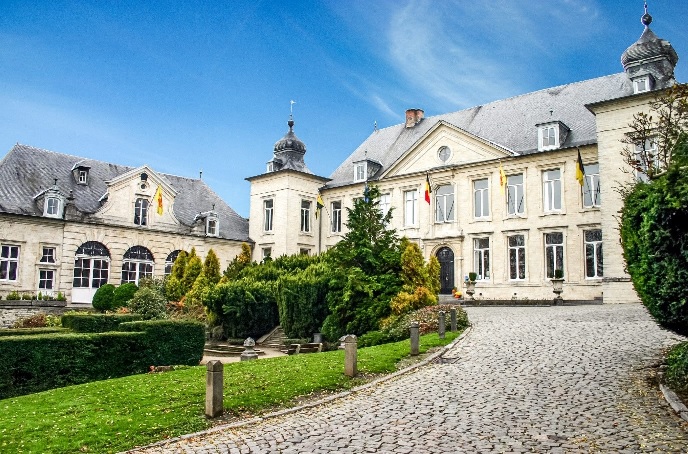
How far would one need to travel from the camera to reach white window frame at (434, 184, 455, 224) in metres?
35.1

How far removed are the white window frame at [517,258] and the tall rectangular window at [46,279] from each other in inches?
1000

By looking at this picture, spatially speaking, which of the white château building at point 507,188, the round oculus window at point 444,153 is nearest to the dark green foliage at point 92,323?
the white château building at point 507,188

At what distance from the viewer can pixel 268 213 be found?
4178cm

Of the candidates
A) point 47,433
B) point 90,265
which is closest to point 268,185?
point 90,265

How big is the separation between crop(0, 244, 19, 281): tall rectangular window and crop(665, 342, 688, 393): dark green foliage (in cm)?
3093

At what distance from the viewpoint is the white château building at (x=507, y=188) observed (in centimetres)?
2747

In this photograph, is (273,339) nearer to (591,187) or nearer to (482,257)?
(482,257)

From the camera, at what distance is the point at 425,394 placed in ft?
32.5

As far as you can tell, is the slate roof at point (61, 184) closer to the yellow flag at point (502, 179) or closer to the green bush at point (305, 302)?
the green bush at point (305, 302)

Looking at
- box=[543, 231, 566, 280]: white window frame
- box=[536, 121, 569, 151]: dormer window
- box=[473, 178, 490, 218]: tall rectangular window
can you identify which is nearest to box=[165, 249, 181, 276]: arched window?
box=[473, 178, 490, 218]: tall rectangular window

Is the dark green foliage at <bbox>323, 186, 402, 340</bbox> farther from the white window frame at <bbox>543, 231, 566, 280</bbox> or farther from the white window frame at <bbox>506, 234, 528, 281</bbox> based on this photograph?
the white window frame at <bbox>543, 231, 566, 280</bbox>

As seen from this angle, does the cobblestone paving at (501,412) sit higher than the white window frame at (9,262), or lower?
lower

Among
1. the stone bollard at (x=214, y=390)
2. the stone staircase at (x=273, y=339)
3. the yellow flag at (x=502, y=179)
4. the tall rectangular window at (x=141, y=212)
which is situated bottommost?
the stone staircase at (x=273, y=339)

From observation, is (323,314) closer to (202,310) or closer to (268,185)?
(202,310)
